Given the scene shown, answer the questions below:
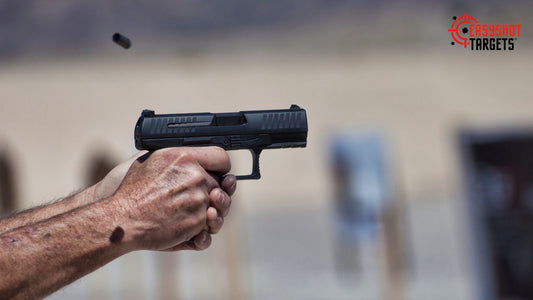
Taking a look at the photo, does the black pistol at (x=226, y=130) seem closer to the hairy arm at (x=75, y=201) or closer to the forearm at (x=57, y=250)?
the hairy arm at (x=75, y=201)

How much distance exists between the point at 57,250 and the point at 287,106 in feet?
30.0

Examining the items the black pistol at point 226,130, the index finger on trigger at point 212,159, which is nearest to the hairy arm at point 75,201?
the black pistol at point 226,130

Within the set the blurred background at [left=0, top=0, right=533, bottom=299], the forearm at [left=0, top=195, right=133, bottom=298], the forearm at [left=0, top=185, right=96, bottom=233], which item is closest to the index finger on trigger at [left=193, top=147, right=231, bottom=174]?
the forearm at [left=0, top=195, right=133, bottom=298]

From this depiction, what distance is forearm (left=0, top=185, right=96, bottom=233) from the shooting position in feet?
6.91

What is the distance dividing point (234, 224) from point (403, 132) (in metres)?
5.22

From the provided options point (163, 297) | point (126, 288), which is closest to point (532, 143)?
point (163, 297)

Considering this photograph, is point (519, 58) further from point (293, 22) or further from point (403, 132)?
point (293, 22)

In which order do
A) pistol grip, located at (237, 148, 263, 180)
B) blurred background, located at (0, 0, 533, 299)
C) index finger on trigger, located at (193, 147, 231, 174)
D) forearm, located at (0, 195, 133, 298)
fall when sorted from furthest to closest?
blurred background, located at (0, 0, 533, 299)
pistol grip, located at (237, 148, 263, 180)
index finger on trigger, located at (193, 147, 231, 174)
forearm, located at (0, 195, 133, 298)

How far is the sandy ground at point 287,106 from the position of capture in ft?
34.6

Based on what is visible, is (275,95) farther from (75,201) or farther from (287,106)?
(75,201)

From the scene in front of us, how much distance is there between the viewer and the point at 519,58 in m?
10.6

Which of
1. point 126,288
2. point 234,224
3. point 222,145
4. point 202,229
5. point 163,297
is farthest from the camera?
point 126,288

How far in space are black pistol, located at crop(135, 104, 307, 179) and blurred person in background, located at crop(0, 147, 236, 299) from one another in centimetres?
7

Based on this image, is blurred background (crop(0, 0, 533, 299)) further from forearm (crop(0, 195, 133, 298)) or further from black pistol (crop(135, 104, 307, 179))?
forearm (crop(0, 195, 133, 298))
